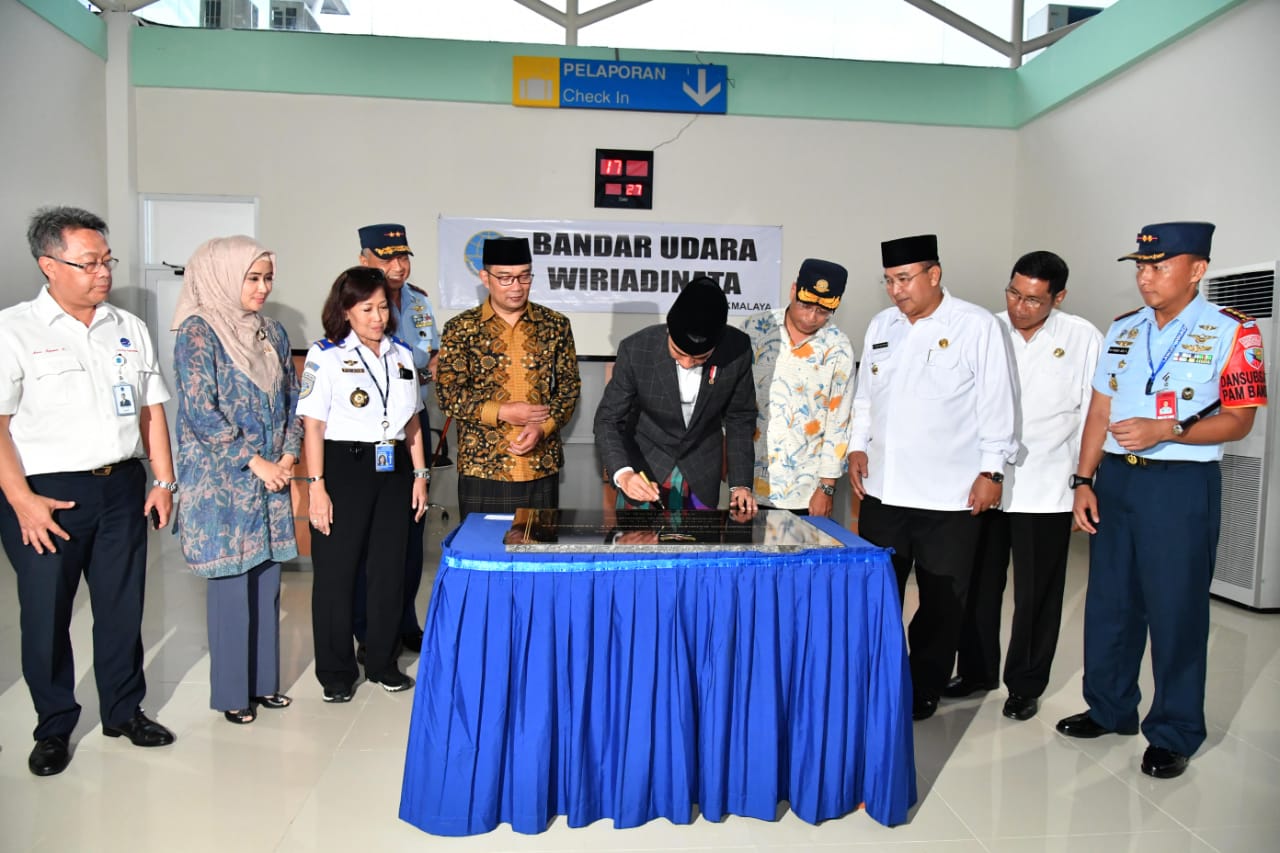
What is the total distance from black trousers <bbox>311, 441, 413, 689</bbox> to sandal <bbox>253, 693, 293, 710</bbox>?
129 mm

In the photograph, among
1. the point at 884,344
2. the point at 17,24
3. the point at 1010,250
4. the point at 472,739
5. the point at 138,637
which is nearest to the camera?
the point at 472,739

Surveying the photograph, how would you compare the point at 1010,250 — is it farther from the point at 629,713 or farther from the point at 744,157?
the point at 629,713

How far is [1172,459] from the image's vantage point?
2.45 meters

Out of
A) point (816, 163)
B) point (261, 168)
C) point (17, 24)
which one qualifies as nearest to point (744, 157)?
point (816, 163)

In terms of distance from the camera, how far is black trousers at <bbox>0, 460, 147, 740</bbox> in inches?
91.8

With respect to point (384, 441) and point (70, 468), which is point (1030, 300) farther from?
point (70, 468)

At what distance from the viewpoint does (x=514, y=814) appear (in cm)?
202

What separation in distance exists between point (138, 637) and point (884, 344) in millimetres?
2461

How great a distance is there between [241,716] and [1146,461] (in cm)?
287

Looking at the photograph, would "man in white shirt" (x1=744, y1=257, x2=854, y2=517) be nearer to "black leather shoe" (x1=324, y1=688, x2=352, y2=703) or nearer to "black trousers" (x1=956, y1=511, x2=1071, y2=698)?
"black trousers" (x1=956, y1=511, x2=1071, y2=698)

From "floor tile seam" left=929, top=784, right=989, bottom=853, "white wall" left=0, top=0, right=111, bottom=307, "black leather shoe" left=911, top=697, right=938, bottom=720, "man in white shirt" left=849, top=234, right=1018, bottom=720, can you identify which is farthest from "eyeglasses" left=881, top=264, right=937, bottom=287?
"white wall" left=0, top=0, right=111, bottom=307

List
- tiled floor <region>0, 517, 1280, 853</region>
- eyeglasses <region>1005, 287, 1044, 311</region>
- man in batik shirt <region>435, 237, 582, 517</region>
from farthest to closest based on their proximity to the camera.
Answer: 1. man in batik shirt <region>435, 237, 582, 517</region>
2. eyeglasses <region>1005, 287, 1044, 311</region>
3. tiled floor <region>0, 517, 1280, 853</region>

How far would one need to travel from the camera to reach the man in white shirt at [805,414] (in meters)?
3.01

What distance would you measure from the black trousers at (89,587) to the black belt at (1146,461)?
290 centimetres
